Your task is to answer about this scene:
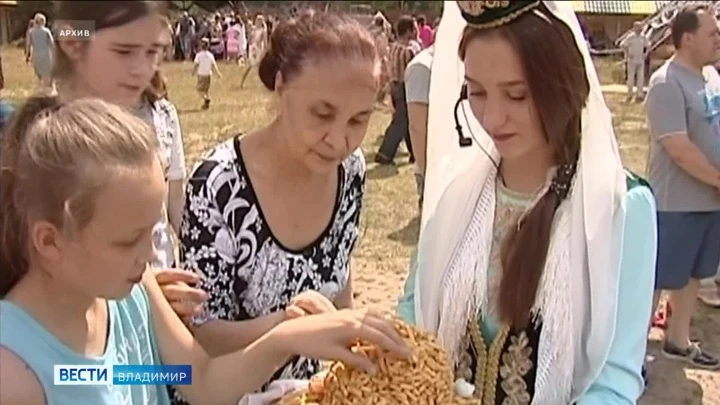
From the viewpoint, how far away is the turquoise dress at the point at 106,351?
0.76 meters

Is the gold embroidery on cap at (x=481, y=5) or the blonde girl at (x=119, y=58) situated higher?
the gold embroidery on cap at (x=481, y=5)

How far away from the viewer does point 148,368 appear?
908mm

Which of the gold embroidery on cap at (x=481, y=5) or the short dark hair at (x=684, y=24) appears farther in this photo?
the short dark hair at (x=684, y=24)

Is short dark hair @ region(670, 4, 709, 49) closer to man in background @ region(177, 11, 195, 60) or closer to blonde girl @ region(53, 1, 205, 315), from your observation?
blonde girl @ region(53, 1, 205, 315)

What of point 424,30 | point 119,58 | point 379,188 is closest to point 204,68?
point 119,58

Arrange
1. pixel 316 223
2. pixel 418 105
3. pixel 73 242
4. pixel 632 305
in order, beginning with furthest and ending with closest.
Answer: pixel 418 105, pixel 316 223, pixel 632 305, pixel 73 242

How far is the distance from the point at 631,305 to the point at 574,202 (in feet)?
0.45

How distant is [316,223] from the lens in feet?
3.81

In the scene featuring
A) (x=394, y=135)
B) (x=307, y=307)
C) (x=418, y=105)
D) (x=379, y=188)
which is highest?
(x=418, y=105)

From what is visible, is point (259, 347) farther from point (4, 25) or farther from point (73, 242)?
point (4, 25)

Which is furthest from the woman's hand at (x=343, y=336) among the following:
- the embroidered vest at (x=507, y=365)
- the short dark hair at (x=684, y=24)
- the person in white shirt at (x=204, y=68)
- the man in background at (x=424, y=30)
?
the short dark hair at (x=684, y=24)

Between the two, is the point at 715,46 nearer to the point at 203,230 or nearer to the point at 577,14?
the point at 577,14

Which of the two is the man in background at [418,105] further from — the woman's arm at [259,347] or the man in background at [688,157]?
the woman's arm at [259,347]

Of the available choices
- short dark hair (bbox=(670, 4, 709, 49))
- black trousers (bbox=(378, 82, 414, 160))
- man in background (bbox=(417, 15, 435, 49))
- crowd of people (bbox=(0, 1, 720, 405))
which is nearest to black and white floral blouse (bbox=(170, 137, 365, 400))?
crowd of people (bbox=(0, 1, 720, 405))
